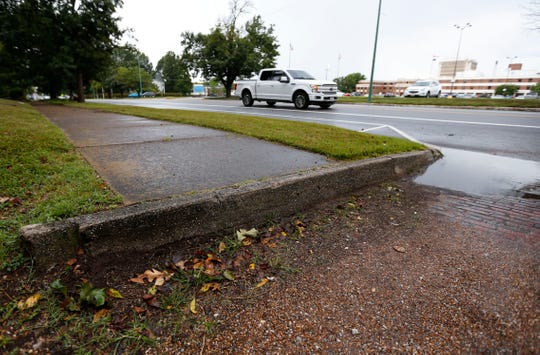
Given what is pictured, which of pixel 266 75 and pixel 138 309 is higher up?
pixel 266 75

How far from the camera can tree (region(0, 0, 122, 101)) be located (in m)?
16.8

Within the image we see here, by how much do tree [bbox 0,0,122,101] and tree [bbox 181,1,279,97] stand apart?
19.3 meters

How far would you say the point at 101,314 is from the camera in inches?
64.8

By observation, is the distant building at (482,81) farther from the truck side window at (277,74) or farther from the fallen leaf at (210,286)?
the fallen leaf at (210,286)

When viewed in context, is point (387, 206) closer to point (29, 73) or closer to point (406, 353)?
point (406, 353)

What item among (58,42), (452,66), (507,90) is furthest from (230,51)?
(452,66)

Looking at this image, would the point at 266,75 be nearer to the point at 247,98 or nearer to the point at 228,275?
the point at 247,98

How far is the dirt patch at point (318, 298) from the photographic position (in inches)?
60.5

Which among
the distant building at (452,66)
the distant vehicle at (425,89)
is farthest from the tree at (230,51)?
the distant building at (452,66)

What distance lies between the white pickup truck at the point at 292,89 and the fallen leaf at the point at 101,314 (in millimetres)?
13379

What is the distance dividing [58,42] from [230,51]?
22.3 metres

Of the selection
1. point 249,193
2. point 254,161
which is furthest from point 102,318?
point 254,161

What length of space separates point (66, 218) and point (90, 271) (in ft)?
1.36

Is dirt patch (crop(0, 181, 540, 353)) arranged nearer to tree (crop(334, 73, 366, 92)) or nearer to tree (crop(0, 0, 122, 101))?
tree (crop(0, 0, 122, 101))
